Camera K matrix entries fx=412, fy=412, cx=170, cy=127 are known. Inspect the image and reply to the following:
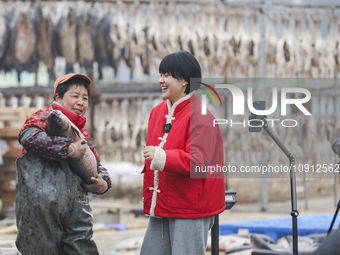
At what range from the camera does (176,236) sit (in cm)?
220

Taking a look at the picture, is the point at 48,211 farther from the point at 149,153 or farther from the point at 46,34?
the point at 46,34

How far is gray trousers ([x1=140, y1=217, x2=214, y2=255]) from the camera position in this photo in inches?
86.1

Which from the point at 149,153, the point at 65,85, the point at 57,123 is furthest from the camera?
the point at 65,85

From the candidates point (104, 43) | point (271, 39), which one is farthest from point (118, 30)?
point (271, 39)

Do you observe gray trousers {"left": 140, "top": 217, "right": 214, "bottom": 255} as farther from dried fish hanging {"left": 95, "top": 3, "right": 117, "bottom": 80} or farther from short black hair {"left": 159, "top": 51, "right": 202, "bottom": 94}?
dried fish hanging {"left": 95, "top": 3, "right": 117, "bottom": 80}

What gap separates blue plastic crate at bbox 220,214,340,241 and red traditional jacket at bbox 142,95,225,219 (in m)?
2.05

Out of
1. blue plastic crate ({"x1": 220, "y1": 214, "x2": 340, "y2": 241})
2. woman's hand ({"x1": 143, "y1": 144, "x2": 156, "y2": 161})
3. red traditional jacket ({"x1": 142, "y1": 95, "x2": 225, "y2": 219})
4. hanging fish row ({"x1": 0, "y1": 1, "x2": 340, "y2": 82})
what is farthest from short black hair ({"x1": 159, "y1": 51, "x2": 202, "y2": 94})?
hanging fish row ({"x1": 0, "y1": 1, "x2": 340, "y2": 82})

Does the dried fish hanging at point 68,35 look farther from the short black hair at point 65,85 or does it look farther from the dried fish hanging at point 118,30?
the short black hair at point 65,85

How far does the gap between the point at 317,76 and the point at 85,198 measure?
5253 millimetres

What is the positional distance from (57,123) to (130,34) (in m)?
4.15

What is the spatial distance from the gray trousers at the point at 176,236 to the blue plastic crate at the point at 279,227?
6.68ft

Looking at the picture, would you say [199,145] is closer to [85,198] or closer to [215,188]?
[215,188]

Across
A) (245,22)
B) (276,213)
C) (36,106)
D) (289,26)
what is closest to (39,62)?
(36,106)

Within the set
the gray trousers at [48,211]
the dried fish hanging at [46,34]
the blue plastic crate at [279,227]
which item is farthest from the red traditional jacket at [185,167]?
the dried fish hanging at [46,34]
